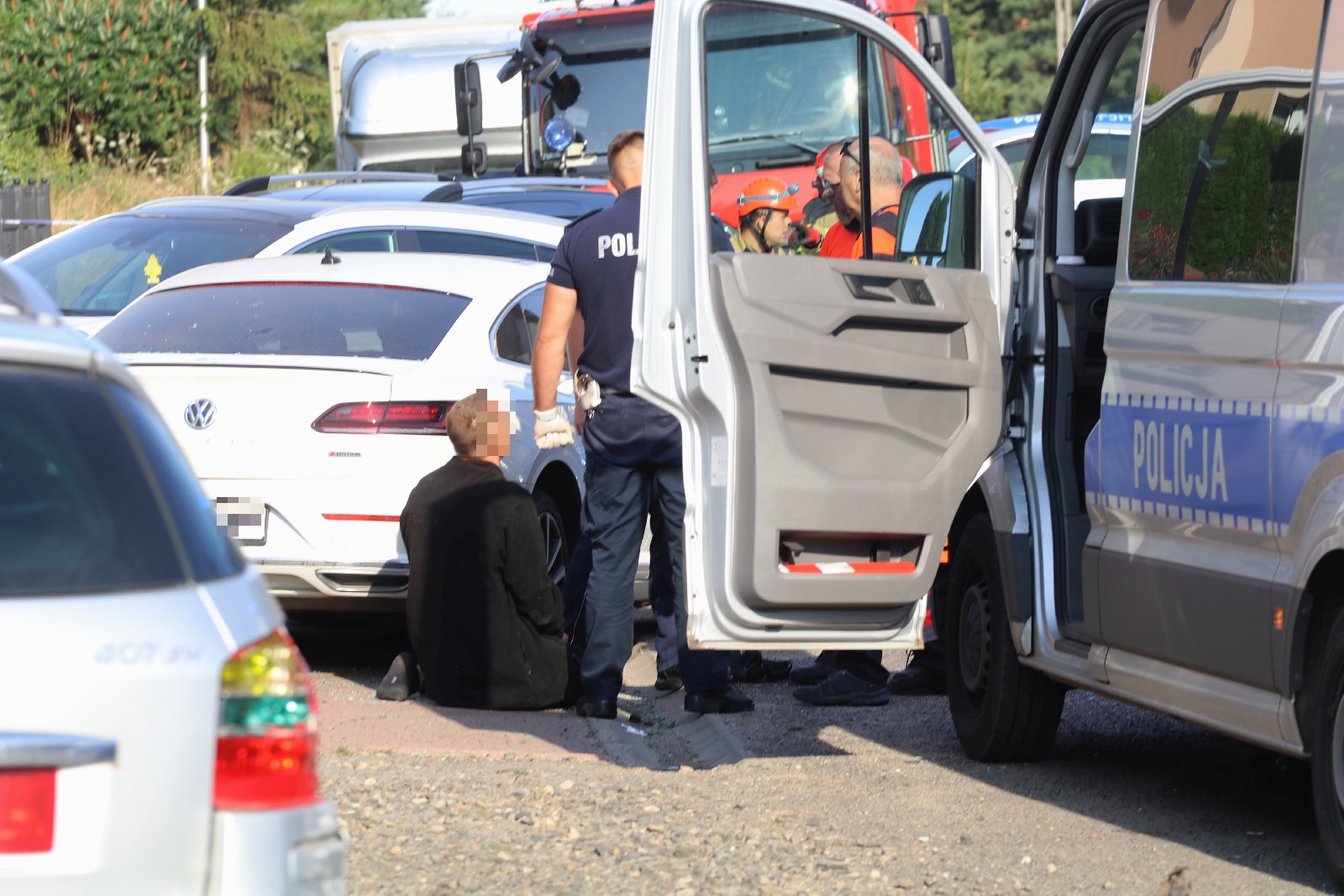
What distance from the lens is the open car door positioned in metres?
5.48

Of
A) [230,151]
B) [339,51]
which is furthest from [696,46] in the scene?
[230,151]

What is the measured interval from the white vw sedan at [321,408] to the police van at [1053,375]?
195 centimetres

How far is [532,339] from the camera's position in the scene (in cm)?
845

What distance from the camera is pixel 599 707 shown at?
23.6ft

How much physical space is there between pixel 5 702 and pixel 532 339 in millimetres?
5888

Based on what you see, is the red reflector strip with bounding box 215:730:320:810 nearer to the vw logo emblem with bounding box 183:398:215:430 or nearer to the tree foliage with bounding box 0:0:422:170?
the vw logo emblem with bounding box 183:398:215:430

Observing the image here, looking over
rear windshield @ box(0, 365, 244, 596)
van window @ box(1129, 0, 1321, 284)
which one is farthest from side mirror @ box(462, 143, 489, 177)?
rear windshield @ box(0, 365, 244, 596)

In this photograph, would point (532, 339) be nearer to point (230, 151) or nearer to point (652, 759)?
point (652, 759)

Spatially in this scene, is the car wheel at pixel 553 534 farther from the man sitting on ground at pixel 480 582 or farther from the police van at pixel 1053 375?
the police van at pixel 1053 375

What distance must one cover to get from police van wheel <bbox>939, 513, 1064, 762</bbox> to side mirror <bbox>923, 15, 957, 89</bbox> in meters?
6.17

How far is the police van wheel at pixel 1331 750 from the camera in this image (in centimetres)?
462

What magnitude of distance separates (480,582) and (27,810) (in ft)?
15.2

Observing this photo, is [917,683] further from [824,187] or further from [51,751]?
[51,751]

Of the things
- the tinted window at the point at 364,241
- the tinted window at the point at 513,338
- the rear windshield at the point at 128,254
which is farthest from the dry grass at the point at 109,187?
the tinted window at the point at 513,338
